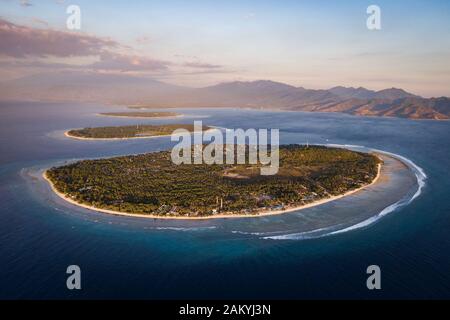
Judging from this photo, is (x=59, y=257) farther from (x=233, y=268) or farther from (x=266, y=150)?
(x=266, y=150)

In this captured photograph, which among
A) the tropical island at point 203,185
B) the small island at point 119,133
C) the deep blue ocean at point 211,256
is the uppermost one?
the small island at point 119,133

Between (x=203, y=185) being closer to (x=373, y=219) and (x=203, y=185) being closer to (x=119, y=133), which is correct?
(x=373, y=219)

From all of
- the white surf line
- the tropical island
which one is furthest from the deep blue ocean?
the tropical island

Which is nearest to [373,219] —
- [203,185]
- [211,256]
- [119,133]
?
[211,256]

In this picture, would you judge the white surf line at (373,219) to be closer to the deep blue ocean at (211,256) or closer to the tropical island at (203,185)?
the deep blue ocean at (211,256)

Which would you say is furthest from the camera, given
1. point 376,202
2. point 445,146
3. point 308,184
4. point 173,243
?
point 445,146

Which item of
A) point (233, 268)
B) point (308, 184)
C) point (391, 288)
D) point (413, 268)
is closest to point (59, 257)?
point (233, 268)

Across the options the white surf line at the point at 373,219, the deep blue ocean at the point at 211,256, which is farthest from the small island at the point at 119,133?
the white surf line at the point at 373,219

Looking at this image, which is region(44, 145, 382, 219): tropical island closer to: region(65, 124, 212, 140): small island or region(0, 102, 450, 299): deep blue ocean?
region(0, 102, 450, 299): deep blue ocean
